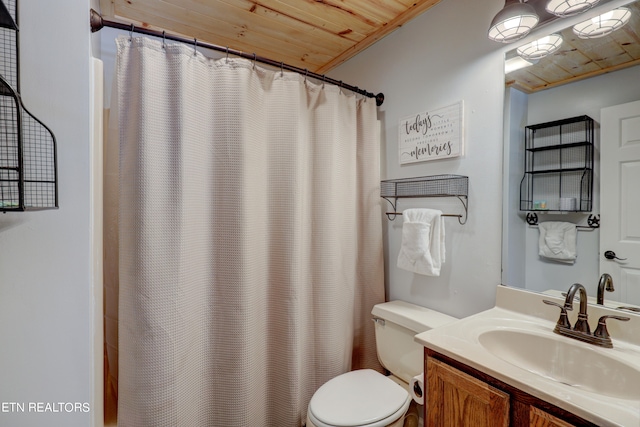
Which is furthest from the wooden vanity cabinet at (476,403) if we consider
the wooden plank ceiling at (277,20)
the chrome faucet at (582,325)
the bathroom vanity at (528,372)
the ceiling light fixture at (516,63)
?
the wooden plank ceiling at (277,20)

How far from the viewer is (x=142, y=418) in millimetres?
1148

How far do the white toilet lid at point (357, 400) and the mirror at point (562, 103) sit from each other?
0.72 metres

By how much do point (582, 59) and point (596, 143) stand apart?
1.10ft

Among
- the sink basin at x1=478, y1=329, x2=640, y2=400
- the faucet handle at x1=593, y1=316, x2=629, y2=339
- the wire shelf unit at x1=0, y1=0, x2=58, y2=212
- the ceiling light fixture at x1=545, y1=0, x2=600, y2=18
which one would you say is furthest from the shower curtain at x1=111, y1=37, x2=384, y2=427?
the faucet handle at x1=593, y1=316, x2=629, y2=339

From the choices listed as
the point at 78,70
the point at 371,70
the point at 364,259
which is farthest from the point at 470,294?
the point at 78,70

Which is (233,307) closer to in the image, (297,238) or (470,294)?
(297,238)

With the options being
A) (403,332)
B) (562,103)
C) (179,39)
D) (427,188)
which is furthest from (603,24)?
(179,39)

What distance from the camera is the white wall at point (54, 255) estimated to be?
32.7 inches

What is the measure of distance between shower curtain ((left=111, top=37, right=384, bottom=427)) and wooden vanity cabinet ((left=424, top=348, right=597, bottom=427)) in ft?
2.30

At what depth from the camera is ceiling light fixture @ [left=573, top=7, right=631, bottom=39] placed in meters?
0.99

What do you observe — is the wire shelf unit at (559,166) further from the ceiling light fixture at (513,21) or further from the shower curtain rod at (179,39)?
the shower curtain rod at (179,39)

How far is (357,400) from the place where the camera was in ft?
4.14

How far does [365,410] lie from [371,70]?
6.33 ft

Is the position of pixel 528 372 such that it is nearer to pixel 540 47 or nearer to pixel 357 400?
pixel 357 400
